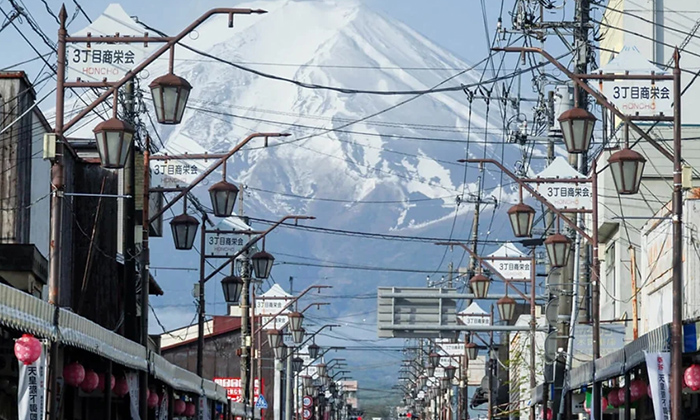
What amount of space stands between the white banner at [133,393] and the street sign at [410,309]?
25986mm

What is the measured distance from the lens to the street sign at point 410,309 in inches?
2105

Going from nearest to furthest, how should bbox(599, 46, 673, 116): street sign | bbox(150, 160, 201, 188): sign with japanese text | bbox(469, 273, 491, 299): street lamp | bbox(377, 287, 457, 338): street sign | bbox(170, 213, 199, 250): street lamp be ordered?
bbox(599, 46, 673, 116): street sign < bbox(170, 213, 199, 250): street lamp < bbox(150, 160, 201, 188): sign with japanese text < bbox(469, 273, 491, 299): street lamp < bbox(377, 287, 457, 338): street sign

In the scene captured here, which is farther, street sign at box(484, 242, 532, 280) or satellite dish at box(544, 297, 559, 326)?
street sign at box(484, 242, 532, 280)

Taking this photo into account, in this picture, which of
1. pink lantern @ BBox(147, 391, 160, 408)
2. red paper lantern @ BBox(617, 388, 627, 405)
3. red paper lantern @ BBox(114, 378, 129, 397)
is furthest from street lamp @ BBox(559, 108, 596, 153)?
pink lantern @ BBox(147, 391, 160, 408)

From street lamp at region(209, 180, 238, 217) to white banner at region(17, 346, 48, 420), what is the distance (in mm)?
13352

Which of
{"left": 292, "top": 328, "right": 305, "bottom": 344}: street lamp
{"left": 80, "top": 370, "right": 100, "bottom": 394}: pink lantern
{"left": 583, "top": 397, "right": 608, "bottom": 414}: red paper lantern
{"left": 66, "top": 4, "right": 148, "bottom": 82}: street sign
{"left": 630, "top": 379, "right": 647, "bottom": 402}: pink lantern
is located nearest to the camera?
{"left": 66, "top": 4, "right": 148, "bottom": 82}: street sign

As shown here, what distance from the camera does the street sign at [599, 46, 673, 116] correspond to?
86.9 ft

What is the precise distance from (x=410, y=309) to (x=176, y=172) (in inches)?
834

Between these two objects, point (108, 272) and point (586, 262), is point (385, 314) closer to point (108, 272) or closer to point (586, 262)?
point (108, 272)

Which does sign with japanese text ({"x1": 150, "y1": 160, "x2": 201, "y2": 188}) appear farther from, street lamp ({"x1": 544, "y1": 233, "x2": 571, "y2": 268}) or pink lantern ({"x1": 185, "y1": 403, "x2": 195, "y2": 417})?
pink lantern ({"x1": 185, "y1": 403, "x2": 195, "y2": 417})

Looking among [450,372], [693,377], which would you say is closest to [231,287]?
[693,377]

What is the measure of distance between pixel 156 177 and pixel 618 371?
53.5ft

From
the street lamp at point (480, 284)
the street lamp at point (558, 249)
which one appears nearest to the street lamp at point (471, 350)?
the street lamp at point (480, 284)

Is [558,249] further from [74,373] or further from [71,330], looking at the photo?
[71,330]
